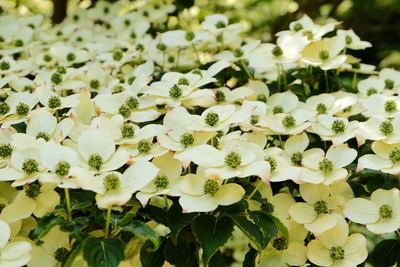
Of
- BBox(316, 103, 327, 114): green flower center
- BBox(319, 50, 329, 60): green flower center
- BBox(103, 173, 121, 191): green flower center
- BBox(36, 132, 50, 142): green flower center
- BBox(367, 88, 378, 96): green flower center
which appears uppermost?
BBox(103, 173, 121, 191): green flower center

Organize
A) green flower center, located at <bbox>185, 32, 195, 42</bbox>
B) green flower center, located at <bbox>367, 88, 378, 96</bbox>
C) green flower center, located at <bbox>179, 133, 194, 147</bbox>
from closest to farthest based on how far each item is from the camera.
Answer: green flower center, located at <bbox>179, 133, 194, 147</bbox>
green flower center, located at <bbox>367, 88, 378, 96</bbox>
green flower center, located at <bbox>185, 32, 195, 42</bbox>

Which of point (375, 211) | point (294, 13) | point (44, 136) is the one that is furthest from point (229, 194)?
point (294, 13)

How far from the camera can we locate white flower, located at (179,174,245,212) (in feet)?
3.96

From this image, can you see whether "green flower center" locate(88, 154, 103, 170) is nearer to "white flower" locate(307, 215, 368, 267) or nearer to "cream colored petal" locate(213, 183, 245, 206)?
"cream colored petal" locate(213, 183, 245, 206)

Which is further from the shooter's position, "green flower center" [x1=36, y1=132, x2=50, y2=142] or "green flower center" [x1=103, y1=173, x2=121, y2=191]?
"green flower center" [x1=36, y1=132, x2=50, y2=142]

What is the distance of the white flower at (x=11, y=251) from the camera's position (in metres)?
1.12

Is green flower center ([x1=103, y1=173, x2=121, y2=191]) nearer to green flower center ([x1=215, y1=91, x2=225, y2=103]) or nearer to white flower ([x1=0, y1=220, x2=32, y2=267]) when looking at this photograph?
white flower ([x1=0, y1=220, x2=32, y2=267])

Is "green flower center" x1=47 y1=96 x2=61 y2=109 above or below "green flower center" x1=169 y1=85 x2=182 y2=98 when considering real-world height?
above

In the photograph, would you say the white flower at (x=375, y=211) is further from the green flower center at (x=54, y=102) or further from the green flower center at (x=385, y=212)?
the green flower center at (x=54, y=102)

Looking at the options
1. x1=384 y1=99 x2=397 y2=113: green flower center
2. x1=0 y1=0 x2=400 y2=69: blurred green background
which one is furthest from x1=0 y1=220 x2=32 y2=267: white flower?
x1=0 y1=0 x2=400 y2=69: blurred green background

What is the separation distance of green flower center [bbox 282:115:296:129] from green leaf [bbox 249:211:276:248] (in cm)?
28

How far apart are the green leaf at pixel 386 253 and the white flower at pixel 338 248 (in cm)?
6

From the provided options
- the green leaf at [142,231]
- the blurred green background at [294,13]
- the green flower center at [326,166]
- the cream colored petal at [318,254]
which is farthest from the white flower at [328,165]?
the blurred green background at [294,13]

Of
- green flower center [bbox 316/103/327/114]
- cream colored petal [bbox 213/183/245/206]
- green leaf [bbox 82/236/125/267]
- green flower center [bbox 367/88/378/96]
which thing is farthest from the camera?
green flower center [bbox 367/88/378/96]
